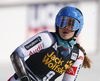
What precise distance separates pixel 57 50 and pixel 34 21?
180 inches

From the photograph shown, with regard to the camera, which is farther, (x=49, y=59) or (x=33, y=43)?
(x=49, y=59)

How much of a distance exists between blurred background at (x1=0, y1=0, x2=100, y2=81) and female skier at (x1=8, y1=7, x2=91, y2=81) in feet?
A: 12.5

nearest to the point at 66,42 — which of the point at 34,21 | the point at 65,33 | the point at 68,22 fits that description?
the point at 65,33

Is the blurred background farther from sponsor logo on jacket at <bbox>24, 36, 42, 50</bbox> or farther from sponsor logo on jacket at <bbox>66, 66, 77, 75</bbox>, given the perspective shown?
sponsor logo on jacket at <bbox>24, 36, 42, 50</bbox>

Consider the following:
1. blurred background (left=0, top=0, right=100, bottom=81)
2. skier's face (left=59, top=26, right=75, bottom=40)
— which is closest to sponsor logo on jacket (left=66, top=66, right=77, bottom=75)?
Result: skier's face (left=59, top=26, right=75, bottom=40)

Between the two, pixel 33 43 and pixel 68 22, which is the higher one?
pixel 68 22

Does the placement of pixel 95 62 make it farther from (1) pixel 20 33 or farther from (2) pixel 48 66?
(2) pixel 48 66

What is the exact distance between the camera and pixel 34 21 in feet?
23.4

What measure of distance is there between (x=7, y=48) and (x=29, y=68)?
4.67 meters

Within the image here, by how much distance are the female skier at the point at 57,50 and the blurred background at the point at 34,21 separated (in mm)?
3824

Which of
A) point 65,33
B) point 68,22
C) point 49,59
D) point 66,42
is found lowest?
point 49,59

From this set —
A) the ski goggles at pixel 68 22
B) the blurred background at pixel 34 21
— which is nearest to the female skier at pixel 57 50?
the ski goggles at pixel 68 22

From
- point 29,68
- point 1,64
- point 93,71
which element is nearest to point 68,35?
point 29,68

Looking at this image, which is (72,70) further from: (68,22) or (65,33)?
(68,22)
